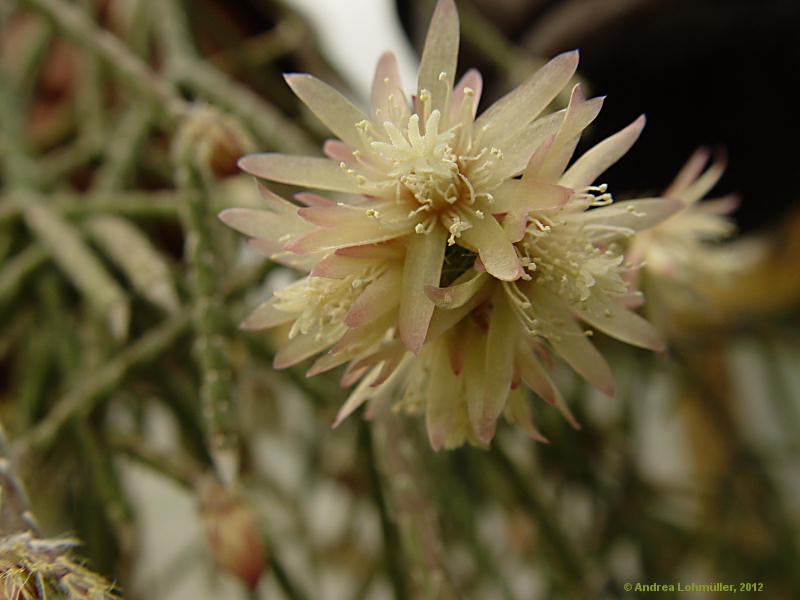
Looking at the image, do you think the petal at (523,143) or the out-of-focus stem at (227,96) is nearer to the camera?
the petal at (523,143)

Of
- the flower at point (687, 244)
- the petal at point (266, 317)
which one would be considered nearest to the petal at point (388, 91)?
the petal at point (266, 317)

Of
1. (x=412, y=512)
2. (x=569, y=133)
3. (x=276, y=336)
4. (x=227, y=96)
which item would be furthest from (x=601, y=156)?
(x=276, y=336)

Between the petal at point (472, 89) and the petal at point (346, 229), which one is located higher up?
the petal at point (472, 89)

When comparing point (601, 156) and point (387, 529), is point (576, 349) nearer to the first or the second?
point (601, 156)

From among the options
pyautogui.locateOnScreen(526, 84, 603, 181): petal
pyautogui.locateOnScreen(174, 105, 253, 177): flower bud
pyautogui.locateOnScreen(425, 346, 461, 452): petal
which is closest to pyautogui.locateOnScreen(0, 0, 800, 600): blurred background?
pyautogui.locateOnScreen(174, 105, 253, 177): flower bud

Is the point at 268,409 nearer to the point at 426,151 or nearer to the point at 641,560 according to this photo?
the point at 641,560

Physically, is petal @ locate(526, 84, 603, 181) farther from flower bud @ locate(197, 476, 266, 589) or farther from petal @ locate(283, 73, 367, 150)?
flower bud @ locate(197, 476, 266, 589)

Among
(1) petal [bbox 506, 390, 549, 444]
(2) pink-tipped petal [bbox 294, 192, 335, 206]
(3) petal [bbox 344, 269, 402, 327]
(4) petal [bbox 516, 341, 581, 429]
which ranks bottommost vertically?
(1) petal [bbox 506, 390, 549, 444]

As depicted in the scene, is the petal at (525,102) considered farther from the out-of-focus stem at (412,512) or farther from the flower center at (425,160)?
the out-of-focus stem at (412,512)
